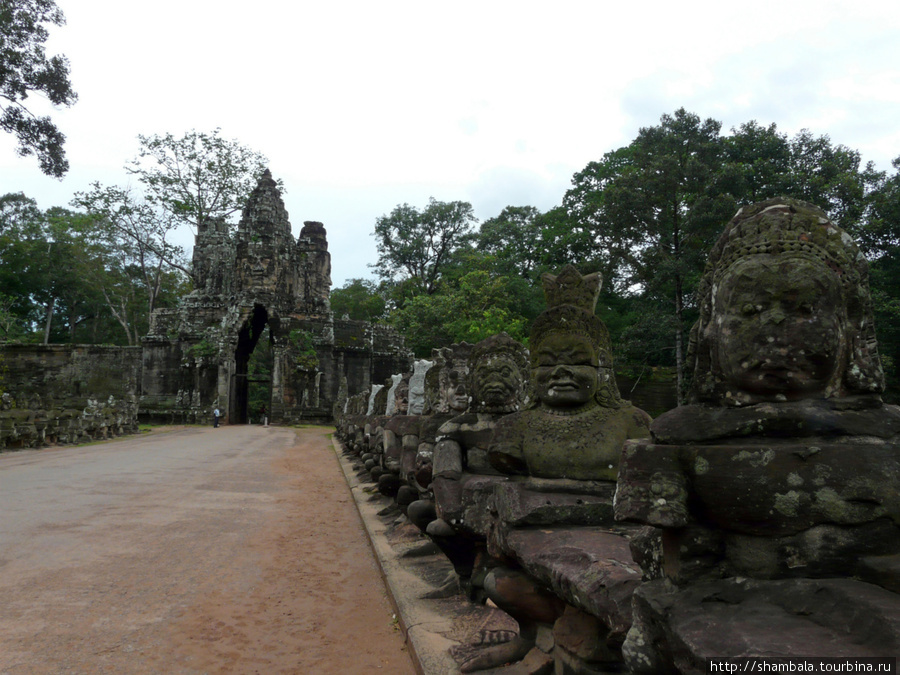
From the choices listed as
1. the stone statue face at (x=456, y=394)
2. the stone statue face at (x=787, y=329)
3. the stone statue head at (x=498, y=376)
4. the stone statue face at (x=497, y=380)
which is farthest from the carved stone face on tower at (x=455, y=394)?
the stone statue face at (x=787, y=329)

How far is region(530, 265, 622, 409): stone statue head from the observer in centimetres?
342

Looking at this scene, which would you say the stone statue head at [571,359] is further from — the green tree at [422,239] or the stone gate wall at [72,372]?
the green tree at [422,239]

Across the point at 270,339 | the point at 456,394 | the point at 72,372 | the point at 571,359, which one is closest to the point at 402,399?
the point at 456,394

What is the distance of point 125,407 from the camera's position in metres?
23.4

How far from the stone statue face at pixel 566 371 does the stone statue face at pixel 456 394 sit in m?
1.81

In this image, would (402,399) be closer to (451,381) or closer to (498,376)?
(451,381)

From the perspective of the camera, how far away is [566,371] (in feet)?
11.2

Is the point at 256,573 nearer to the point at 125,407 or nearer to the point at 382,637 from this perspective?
the point at 382,637

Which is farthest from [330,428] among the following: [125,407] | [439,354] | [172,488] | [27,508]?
[439,354]

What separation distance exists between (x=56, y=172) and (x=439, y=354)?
14.9 meters

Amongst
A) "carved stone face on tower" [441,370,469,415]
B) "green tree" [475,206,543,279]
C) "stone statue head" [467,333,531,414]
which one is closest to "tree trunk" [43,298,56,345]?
"green tree" [475,206,543,279]

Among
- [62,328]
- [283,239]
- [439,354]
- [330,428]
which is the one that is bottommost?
[330,428]

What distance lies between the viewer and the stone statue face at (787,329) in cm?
187

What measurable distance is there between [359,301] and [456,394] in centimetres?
4690
